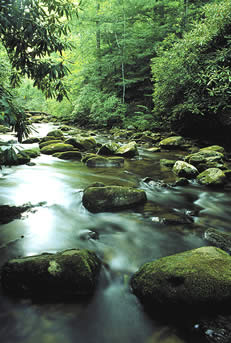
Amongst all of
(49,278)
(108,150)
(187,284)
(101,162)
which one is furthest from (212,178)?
(49,278)

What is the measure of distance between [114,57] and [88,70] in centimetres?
278

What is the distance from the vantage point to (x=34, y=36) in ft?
10.0

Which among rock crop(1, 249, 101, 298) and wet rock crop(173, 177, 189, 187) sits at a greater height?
wet rock crop(173, 177, 189, 187)

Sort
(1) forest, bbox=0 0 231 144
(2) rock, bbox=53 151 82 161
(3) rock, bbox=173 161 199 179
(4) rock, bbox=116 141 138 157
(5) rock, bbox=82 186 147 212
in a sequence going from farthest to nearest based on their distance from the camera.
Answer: (4) rock, bbox=116 141 138 157, (2) rock, bbox=53 151 82 161, (3) rock, bbox=173 161 199 179, (5) rock, bbox=82 186 147 212, (1) forest, bbox=0 0 231 144

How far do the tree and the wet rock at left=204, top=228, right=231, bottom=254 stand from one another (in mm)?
3041

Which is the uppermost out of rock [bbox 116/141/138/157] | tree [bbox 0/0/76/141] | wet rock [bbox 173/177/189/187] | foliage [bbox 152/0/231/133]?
foliage [bbox 152/0/231/133]

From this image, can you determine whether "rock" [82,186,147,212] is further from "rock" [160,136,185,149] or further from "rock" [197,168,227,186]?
"rock" [160,136,185,149]

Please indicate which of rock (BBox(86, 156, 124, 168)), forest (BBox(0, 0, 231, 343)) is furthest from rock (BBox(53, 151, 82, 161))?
rock (BBox(86, 156, 124, 168))

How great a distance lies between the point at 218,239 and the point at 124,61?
16.6m

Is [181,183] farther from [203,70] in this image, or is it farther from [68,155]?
[203,70]

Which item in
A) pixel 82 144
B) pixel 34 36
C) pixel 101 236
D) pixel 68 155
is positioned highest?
pixel 34 36

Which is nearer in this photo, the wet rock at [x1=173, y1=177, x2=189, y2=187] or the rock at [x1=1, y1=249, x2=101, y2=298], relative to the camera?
the rock at [x1=1, y1=249, x2=101, y2=298]

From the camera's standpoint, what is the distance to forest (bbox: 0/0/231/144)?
3.14 metres

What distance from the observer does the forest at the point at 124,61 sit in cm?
314
